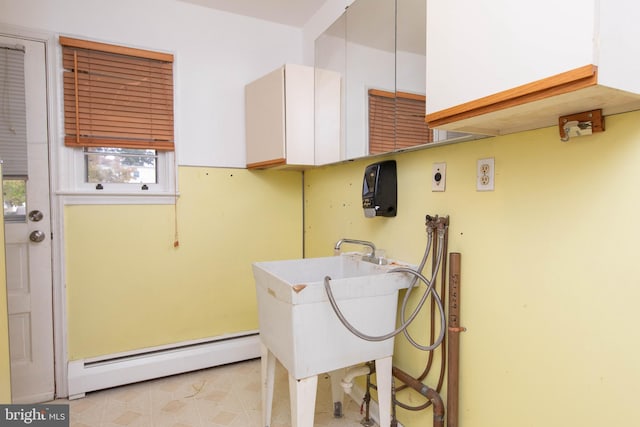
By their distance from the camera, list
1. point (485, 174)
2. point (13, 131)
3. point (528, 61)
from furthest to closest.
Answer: point (13, 131), point (485, 174), point (528, 61)

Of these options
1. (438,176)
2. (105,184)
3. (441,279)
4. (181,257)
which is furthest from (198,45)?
(441,279)

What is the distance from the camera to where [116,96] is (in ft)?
7.18

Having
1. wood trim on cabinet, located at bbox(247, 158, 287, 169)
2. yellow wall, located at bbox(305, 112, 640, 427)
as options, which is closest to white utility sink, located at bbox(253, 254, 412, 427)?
yellow wall, located at bbox(305, 112, 640, 427)

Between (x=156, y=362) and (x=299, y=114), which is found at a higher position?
(x=299, y=114)

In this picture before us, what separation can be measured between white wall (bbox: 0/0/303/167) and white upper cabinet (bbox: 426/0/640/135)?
1.78 m

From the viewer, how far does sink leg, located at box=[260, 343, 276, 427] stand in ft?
5.62

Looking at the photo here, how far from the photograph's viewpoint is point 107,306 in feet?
7.34

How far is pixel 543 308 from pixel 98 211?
2.41m

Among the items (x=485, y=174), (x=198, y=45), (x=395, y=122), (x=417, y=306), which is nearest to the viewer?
(x=485, y=174)

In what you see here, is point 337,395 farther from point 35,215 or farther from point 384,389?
point 35,215

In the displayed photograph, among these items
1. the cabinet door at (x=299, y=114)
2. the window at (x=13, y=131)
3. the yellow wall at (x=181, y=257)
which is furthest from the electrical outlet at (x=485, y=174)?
the window at (x=13, y=131)

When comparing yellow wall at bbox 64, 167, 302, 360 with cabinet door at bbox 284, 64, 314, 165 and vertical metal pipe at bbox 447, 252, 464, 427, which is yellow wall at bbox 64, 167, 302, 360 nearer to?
cabinet door at bbox 284, 64, 314, 165

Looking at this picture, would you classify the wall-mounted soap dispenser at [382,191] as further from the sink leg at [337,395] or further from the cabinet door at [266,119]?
the sink leg at [337,395]

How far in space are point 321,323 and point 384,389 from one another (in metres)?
0.49
